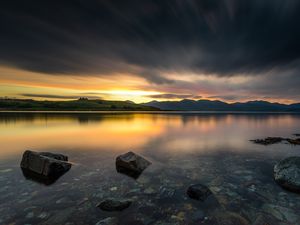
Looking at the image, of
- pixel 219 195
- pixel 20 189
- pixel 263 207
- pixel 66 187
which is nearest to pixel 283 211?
pixel 263 207

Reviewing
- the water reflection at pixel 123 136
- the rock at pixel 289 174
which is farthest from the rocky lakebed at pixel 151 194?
the water reflection at pixel 123 136

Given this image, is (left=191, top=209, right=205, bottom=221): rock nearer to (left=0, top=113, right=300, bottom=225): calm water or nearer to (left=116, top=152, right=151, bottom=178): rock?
(left=0, top=113, right=300, bottom=225): calm water

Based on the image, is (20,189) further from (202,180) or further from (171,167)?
(202,180)

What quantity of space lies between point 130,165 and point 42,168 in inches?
231

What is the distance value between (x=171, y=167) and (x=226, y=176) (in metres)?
3.89

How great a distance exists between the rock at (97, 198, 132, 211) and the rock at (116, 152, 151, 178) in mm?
3754

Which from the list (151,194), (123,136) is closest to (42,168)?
(151,194)

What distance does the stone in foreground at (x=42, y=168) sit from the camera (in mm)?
10273

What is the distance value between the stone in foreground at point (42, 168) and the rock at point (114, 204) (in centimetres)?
459

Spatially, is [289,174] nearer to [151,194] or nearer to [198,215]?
[198,215]

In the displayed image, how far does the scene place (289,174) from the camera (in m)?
9.62

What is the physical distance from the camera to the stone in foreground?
1027cm

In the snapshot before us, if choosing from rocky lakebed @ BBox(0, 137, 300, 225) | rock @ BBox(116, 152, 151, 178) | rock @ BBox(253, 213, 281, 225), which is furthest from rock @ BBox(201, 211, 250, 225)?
rock @ BBox(116, 152, 151, 178)

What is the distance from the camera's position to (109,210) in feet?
22.8
